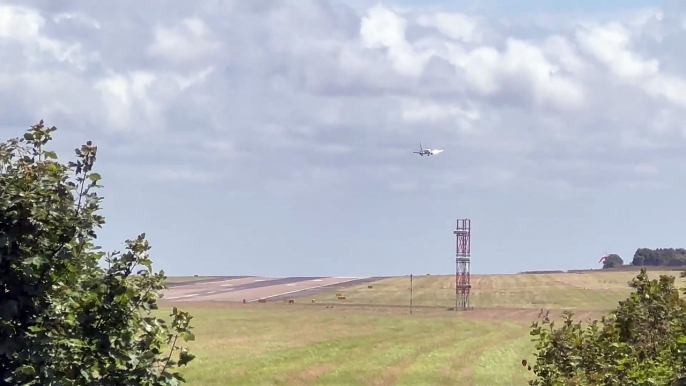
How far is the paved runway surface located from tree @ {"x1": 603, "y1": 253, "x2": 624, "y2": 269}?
57102 millimetres

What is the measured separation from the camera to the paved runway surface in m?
111

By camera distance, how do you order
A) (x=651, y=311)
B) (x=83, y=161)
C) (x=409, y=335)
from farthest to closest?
1. (x=409, y=335)
2. (x=651, y=311)
3. (x=83, y=161)

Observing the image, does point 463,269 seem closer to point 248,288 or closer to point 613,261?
point 248,288

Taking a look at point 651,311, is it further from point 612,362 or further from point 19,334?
point 19,334

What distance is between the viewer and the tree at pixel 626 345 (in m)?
17.1

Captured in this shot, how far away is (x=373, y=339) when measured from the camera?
6538cm

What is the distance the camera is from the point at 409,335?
226 feet

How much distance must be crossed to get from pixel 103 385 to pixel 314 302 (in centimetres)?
9277

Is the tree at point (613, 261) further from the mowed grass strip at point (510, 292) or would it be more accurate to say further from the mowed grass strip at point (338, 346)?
the mowed grass strip at point (338, 346)

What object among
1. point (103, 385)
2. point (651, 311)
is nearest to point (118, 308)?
point (103, 385)

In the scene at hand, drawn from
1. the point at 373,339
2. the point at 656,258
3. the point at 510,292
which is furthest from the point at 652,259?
the point at 373,339

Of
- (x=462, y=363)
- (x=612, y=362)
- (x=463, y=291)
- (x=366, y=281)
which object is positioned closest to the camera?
(x=612, y=362)

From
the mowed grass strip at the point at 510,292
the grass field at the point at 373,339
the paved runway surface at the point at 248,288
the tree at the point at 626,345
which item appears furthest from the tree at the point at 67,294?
the paved runway surface at the point at 248,288

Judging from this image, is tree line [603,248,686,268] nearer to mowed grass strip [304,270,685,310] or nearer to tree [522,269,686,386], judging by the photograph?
mowed grass strip [304,270,685,310]
